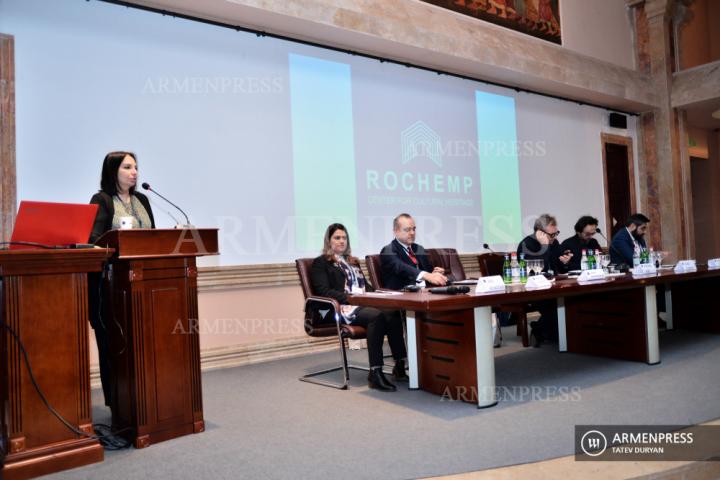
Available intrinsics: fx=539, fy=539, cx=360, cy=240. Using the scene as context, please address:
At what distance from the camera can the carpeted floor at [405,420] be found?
229cm

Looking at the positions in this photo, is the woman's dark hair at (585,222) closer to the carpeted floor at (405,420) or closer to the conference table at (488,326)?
the conference table at (488,326)

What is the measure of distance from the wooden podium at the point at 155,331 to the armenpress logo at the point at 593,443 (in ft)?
6.18

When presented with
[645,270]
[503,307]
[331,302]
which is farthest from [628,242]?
[331,302]

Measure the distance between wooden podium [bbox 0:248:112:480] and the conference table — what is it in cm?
151

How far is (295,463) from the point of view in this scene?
231 cm

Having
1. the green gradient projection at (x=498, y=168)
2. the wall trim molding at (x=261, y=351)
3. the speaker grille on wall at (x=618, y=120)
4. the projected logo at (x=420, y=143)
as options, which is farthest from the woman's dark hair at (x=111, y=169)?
the speaker grille on wall at (x=618, y=120)

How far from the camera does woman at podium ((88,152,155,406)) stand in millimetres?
3045

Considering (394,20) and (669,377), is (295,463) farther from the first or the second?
(394,20)

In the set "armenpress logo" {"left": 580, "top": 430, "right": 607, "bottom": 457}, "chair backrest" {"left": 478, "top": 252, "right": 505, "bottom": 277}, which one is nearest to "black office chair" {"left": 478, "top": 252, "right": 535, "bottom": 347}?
"chair backrest" {"left": 478, "top": 252, "right": 505, "bottom": 277}

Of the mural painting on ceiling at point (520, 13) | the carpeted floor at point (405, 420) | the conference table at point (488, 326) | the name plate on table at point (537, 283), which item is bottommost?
the carpeted floor at point (405, 420)

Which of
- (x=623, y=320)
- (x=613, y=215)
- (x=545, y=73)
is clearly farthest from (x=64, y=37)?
(x=613, y=215)

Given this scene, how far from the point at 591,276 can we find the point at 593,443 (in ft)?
5.94

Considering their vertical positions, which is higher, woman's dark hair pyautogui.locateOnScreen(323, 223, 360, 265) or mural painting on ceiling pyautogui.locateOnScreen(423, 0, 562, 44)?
mural painting on ceiling pyautogui.locateOnScreen(423, 0, 562, 44)

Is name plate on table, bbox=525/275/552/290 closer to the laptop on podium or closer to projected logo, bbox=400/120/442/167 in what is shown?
the laptop on podium
